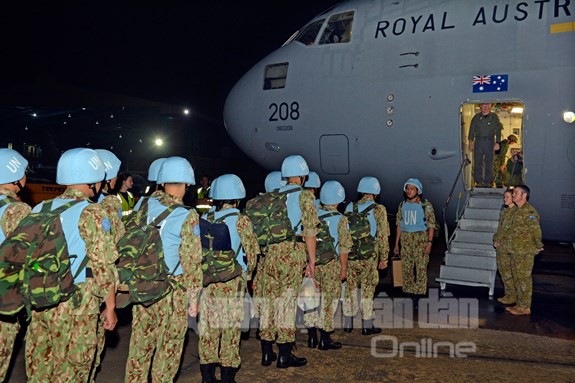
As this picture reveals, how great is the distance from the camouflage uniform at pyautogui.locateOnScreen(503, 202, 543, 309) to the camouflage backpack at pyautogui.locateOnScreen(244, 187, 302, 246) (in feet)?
14.0

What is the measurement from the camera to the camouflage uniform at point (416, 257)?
920cm

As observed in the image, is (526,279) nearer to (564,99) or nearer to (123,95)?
(564,99)

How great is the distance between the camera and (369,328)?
7.32m

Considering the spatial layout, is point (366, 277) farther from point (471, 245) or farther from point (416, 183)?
point (471, 245)

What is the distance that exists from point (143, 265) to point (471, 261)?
21.7ft

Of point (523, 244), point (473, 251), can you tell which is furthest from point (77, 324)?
point (473, 251)

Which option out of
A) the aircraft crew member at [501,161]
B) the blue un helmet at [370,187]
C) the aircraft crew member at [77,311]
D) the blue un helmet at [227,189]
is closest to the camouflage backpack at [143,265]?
the aircraft crew member at [77,311]

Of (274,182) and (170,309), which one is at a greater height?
(274,182)

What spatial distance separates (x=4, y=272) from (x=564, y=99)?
27.9ft

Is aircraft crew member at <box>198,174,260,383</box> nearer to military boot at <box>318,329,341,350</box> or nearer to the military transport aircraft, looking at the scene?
military boot at <box>318,329,341,350</box>

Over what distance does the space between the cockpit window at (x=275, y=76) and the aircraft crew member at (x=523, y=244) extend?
529cm

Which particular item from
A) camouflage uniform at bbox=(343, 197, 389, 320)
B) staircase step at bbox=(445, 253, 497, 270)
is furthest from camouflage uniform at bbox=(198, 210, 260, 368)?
staircase step at bbox=(445, 253, 497, 270)

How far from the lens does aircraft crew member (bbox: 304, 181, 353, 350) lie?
663 centimetres

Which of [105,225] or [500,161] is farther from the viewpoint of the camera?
[500,161]
